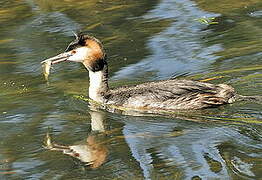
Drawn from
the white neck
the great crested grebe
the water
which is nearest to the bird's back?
the great crested grebe

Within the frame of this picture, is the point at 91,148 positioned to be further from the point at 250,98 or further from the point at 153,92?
the point at 250,98

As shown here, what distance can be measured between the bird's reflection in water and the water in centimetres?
2

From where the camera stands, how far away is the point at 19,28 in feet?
46.0

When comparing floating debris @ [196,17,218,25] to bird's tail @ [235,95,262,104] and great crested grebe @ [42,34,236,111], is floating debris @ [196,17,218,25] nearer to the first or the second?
great crested grebe @ [42,34,236,111]

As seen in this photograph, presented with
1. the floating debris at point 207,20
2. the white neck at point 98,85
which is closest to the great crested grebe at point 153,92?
the white neck at point 98,85

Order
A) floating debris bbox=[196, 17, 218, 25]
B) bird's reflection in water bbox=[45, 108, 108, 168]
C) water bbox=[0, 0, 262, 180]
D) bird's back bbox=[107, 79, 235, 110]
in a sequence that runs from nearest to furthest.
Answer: water bbox=[0, 0, 262, 180] < bird's reflection in water bbox=[45, 108, 108, 168] < bird's back bbox=[107, 79, 235, 110] < floating debris bbox=[196, 17, 218, 25]

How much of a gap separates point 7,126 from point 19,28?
5134mm

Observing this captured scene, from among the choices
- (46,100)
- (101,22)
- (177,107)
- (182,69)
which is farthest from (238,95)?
(101,22)

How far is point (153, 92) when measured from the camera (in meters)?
9.60

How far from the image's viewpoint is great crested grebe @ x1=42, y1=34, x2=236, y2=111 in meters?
9.47

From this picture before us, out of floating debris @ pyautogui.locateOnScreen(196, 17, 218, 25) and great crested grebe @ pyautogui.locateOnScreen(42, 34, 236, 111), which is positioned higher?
great crested grebe @ pyautogui.locateOnScreen(42, 34, 236, 111)

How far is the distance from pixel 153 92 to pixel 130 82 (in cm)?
111

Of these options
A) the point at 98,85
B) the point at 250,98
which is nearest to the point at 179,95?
the point at 250,98

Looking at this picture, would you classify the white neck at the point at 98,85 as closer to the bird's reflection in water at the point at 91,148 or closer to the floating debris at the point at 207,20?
the bird's reflection in water at the point at 91,148
